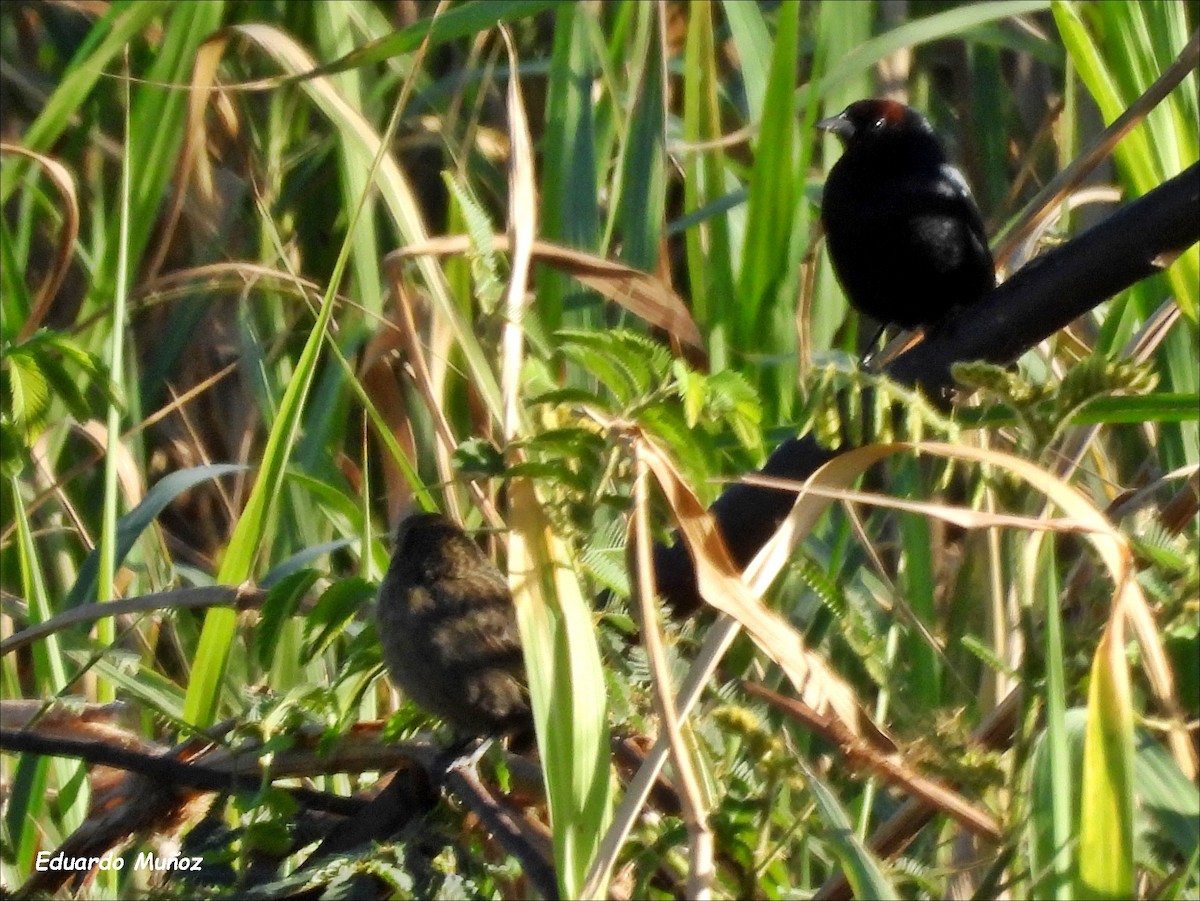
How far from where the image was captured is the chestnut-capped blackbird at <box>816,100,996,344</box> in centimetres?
243

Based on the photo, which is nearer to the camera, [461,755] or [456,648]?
[461,755]

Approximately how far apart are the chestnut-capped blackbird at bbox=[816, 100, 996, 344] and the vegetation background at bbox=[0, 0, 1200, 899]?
82 millimetres

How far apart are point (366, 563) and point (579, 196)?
2.58 feet

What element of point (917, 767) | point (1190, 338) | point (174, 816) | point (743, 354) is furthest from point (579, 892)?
point (1190, 338)

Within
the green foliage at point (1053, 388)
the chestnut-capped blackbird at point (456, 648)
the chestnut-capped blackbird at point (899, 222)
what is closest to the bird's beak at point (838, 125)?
the chestnut-capped blackbird at point (899, 222)

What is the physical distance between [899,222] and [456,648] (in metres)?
1.18

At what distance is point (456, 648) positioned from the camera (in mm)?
1573

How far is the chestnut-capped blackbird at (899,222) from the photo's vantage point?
2.43 metres

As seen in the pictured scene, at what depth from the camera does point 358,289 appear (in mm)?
2621

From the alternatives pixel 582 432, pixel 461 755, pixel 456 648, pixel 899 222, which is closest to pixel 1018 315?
pixel 582 432

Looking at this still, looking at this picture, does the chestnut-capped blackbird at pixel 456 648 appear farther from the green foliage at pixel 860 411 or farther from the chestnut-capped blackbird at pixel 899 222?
the chestnut-capped blackbird at pixel 899 222

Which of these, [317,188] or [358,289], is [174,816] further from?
[317,188]

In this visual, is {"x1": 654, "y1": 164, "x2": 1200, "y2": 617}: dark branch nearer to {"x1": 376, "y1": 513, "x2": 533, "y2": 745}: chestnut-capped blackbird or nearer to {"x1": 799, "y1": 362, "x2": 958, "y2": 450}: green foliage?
{"x1": 799, "y1": 362, "x2": 958, "y2": 450}: green foliage

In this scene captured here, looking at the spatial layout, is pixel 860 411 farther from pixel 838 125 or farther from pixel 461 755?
pixel 838 125
